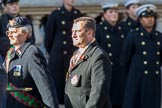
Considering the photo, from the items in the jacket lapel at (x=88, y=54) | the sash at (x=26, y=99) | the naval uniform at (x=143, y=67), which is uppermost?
the jacket lapel at (x=88, y=54)

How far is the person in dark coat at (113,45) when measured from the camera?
1191 cm

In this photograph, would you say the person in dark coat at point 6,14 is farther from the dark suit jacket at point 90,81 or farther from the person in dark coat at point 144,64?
the dark suit jacket at point 90,81

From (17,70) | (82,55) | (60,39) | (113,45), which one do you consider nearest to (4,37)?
(60,39)

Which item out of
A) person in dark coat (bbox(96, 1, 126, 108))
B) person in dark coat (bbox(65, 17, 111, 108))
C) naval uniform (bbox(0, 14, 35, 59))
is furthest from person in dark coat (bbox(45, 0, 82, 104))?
person in dark coat (bbox(65, 17, 111, 108))

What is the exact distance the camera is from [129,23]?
12.5m

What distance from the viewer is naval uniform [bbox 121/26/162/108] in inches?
A: 440

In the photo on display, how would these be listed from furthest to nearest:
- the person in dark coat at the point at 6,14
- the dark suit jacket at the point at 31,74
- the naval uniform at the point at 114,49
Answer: the naval uniform at the point at 114,49 < the person in dark coat at the point at 6,14 < the dark suit jacket at the point at 31,74

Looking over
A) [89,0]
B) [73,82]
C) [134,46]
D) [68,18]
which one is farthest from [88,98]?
[89,0]

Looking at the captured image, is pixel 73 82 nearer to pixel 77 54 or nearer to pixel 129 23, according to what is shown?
pixel 77 54

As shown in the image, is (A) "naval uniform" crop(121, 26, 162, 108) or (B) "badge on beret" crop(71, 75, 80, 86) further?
(A) "naval uniform" crop(121, 26, 162, 108)

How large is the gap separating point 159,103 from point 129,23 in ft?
5.77

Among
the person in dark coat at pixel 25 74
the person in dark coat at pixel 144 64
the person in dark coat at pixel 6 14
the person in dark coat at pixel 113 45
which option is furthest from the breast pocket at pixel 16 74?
the person in dark coat at pixel 113 45

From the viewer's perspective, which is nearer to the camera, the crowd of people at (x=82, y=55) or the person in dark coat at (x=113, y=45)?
the crowd of people at (x=82, y=55)

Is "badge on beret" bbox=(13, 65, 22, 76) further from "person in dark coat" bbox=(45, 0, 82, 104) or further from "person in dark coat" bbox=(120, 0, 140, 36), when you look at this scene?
"person in dark coat" bbox=(120, 0, 140, 36)
